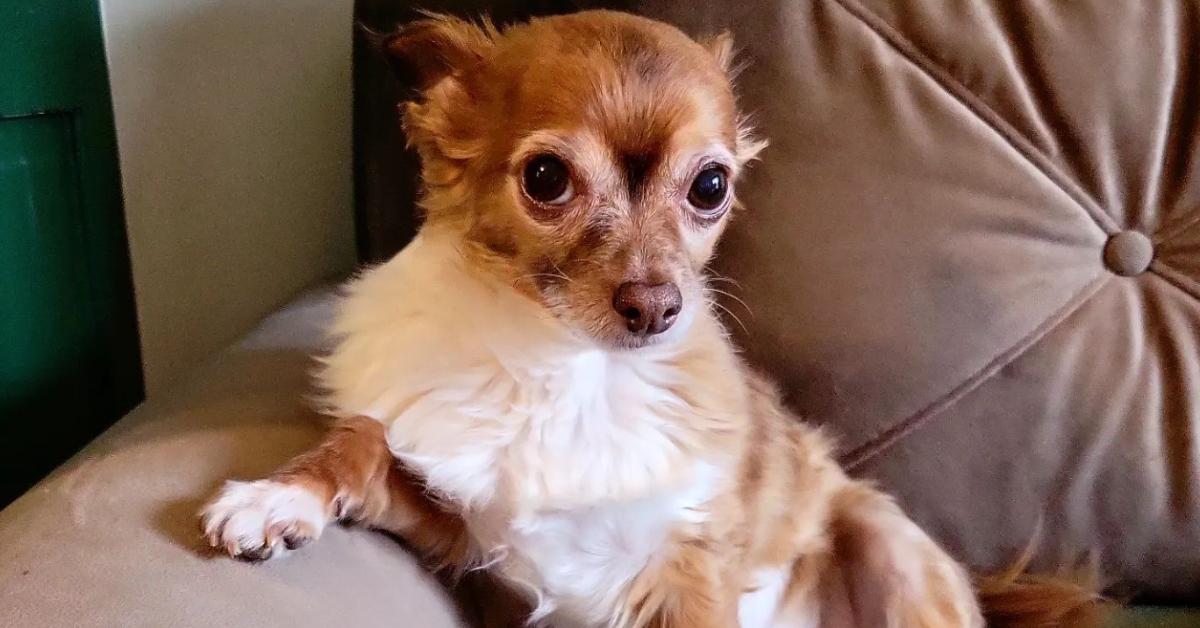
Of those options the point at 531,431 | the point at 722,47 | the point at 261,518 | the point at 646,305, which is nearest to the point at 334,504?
the point at 261,518

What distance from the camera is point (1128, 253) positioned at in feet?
4.19

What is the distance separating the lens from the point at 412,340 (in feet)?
3.43

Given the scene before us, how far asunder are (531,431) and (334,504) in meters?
0.22

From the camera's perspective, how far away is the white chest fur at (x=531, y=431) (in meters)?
0.99

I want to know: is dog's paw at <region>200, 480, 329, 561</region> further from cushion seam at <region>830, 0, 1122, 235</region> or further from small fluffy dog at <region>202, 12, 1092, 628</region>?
cushion seam at <region>830, 0, 1122, 235</region>

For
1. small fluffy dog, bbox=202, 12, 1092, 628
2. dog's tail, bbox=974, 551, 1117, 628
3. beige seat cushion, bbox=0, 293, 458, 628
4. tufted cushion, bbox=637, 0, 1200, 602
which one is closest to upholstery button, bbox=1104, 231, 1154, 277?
tufted cushion, bbox=637, 0, 1200, 602

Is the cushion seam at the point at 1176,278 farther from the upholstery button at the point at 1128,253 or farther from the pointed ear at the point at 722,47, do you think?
the pointed ear at the point at 722,47

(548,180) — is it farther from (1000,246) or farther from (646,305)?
(1000,246)

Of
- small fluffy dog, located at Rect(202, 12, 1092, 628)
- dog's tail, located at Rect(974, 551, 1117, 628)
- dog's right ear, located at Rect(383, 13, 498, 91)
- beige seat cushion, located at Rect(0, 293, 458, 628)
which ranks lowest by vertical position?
dog's tail, located at Rect(974, 551, 1117, 628)

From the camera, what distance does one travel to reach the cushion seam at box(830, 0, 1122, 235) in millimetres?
1275

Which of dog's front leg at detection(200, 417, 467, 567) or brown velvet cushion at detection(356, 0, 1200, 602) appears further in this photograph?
brown velvet cushion at detection(356, 0, 1200, 602)

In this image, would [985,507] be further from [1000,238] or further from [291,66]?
[291,66]

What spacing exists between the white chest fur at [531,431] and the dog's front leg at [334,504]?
3 cm

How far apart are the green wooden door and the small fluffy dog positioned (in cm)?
65
